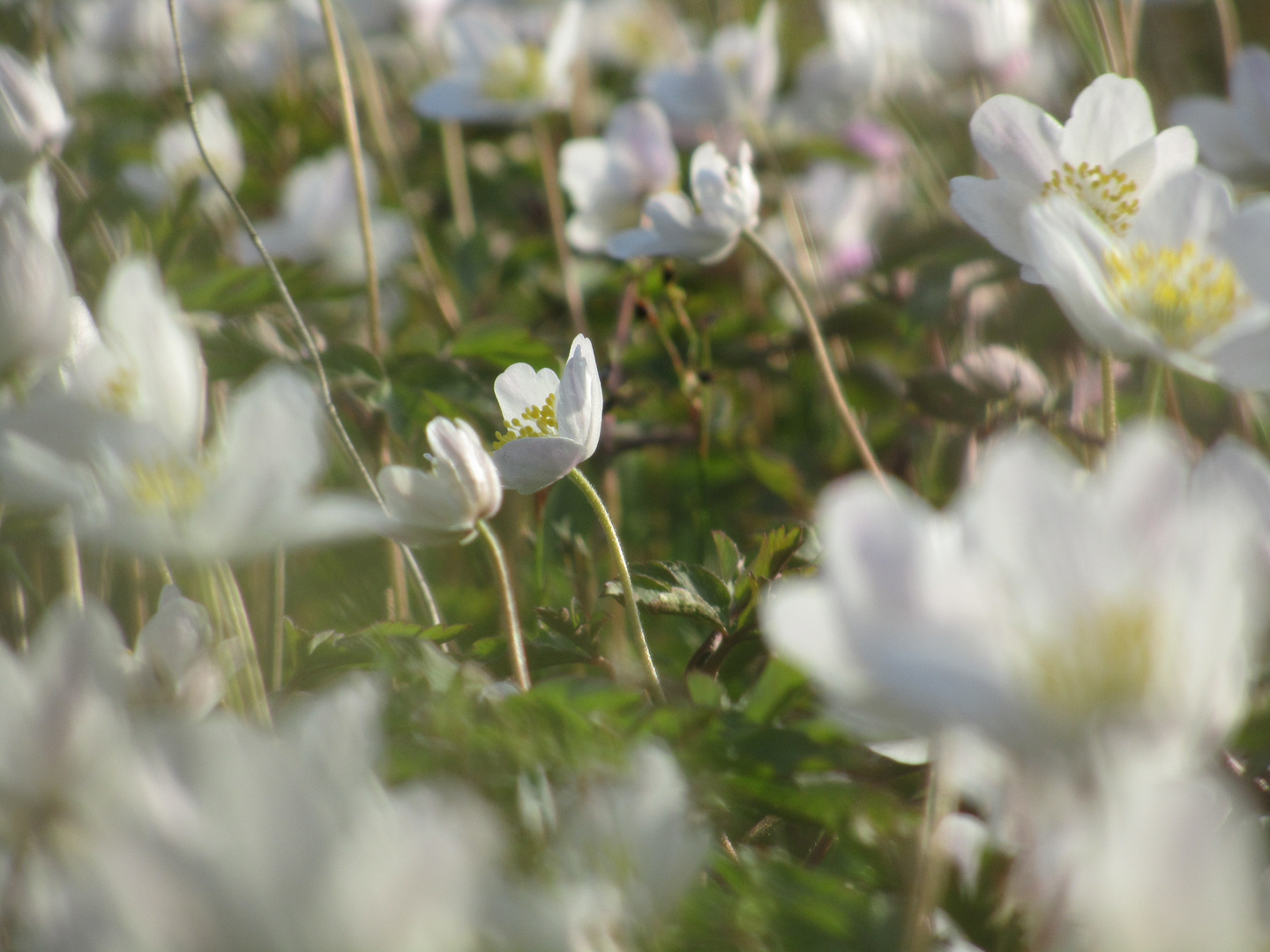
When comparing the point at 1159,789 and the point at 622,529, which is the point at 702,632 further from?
the point at 1159,789

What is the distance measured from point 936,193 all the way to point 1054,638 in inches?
45.9

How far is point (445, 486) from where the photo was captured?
562 millimetres

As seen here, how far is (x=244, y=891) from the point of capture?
29 cm

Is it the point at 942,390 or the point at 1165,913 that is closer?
the point at 1165,913

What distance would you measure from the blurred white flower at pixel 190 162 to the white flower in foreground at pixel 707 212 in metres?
0.74

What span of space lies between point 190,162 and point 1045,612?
1377 mm

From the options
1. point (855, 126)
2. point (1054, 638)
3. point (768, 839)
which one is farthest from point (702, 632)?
point (855, 126)

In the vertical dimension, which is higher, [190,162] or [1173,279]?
[1173,279]

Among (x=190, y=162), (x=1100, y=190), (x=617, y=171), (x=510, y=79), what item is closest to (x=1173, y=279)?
(x=1100, y=190)

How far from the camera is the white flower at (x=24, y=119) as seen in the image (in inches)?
29.8

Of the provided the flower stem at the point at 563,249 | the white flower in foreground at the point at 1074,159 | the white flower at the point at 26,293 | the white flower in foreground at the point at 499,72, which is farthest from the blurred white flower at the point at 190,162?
the white flower in foreground at the point at 1074,159

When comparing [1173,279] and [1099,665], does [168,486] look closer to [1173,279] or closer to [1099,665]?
[1099,665]

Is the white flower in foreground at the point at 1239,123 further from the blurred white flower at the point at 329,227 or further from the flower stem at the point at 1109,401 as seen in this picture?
the blurred white flower at the point at 329,227

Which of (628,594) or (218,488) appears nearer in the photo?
(218,488)
